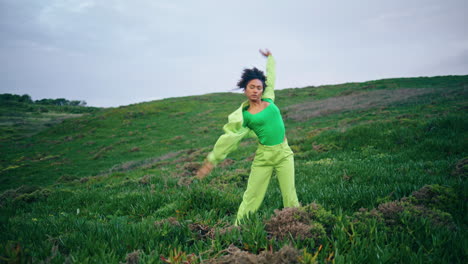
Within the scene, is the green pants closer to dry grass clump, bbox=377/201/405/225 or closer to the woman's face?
the woman's face

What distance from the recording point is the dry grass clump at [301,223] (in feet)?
8.47

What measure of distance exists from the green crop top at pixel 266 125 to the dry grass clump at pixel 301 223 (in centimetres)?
131

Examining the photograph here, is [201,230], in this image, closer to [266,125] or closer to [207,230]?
[207,230]

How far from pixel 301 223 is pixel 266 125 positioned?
1.78 m

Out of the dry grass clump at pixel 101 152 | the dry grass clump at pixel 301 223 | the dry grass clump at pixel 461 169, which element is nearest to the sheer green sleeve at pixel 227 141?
the dry grass clump at pixel 301 223

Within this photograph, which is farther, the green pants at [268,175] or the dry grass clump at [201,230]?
the green pants at [268,175]

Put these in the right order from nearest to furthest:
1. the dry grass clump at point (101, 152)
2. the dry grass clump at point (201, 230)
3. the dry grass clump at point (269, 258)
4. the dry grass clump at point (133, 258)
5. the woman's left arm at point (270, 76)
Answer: the dry grass clump at point (269, 258)
the dry grass clump at point (133, 258)
the dry grass clump at point (201, 230)
the woman's left arm at point (270, 76)
the dry grass clump at point (101, 152)

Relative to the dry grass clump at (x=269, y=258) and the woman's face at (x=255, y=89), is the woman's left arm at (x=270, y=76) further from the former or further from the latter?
the dry grass clump at (x=269, y=258)

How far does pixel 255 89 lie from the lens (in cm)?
407

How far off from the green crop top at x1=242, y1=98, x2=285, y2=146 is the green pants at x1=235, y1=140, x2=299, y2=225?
120mm

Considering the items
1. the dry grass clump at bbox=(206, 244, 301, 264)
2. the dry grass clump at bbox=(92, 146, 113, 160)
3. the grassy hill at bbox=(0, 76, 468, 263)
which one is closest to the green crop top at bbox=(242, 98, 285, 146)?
the grassy hill at bbox=(0, 76, 468, 263)

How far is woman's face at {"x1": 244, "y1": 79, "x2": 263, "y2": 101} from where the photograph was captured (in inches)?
161

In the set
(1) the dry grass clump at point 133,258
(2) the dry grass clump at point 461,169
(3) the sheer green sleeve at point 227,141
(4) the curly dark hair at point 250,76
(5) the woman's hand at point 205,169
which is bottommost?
(2) the dry grass clump at point 461,169

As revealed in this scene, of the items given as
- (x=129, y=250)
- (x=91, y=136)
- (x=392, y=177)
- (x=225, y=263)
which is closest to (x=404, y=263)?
(x=225, y=263)
